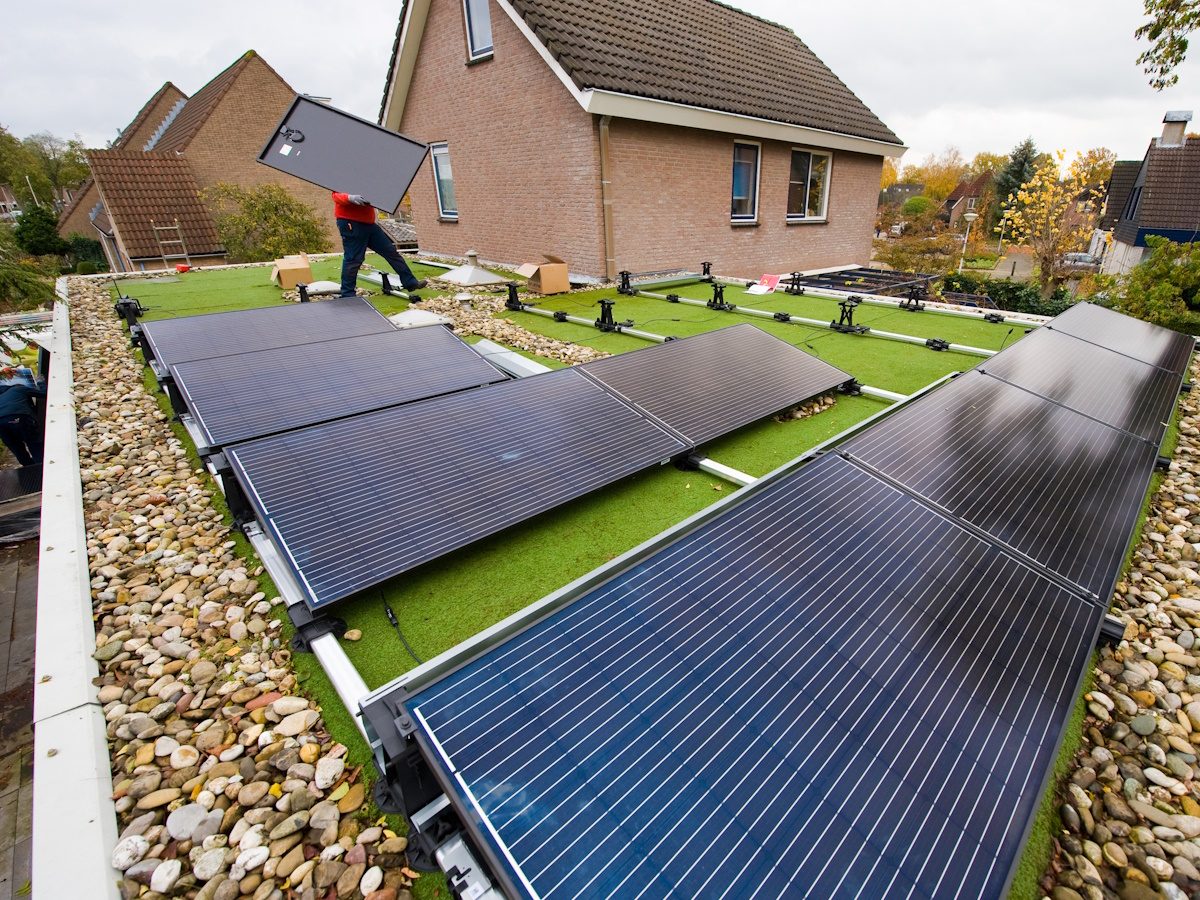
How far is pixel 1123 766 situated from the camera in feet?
7.28

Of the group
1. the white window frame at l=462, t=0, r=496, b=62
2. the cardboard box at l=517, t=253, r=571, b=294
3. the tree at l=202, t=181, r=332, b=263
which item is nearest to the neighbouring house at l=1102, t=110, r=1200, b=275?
the cardboard box at l=517, t=253, r=571, b=294

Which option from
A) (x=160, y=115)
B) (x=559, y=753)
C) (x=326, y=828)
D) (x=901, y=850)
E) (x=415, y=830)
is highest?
(x=160, y=115)

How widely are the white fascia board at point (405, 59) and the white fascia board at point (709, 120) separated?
6766mm

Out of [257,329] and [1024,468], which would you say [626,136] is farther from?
[1024,468]

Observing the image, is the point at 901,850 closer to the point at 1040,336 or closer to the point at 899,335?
the point at 1040,336

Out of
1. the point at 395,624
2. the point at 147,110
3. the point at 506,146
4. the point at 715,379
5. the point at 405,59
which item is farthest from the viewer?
the point at 147,110

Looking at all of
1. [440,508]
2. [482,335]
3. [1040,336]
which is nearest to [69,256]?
[482,335]

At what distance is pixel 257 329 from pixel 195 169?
25.3 metres

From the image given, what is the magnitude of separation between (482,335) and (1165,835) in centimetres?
738

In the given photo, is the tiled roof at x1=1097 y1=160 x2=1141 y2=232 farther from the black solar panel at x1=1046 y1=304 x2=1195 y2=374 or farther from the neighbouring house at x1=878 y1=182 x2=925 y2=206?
the black solar panel at x1=1046 y1=304 x2=1195 y2=374

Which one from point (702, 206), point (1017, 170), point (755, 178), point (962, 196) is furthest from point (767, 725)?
point (962, 196)

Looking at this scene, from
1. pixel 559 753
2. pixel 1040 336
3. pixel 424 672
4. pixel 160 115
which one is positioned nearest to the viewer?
pixel 559 753

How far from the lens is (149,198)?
71.3ft

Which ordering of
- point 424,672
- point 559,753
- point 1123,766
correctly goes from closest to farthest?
1. point 559,753
2. point 424,672
3. point 1123,766
